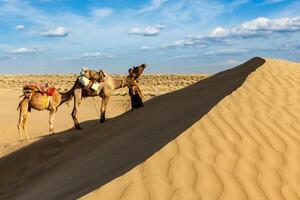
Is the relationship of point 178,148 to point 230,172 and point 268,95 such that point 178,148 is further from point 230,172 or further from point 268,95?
point 268,95

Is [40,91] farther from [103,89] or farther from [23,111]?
[103,89]

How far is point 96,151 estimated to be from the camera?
9.20m

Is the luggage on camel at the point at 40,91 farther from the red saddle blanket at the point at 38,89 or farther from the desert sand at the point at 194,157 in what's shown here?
the desert sand at the point at 194,157

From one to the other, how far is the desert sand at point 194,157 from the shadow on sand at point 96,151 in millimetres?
35

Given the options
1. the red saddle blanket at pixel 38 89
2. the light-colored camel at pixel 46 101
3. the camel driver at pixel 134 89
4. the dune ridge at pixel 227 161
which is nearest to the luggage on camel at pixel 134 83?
the camel driver at pixel 134 89

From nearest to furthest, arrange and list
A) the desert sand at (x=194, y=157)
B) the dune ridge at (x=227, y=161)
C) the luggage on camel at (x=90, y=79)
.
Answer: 1. the dune ridge at (x=227, y=161)
2. the desert sand at (x=194, y=157)
3. the luggage on camel at (x=90, y=79)

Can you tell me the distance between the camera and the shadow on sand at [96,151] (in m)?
6.84

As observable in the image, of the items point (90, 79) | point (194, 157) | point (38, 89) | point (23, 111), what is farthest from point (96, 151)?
point (23, 111)

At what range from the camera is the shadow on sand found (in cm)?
684

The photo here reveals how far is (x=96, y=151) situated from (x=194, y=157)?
3.61 m


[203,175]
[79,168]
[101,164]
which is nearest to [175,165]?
[203,175]

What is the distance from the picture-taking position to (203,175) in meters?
5.51

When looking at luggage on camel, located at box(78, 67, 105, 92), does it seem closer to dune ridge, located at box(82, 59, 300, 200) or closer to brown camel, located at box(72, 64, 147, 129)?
brown camel, located at box(72, 64, 147, 129)

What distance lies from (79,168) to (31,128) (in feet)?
42.8
